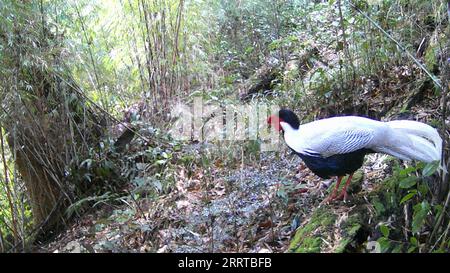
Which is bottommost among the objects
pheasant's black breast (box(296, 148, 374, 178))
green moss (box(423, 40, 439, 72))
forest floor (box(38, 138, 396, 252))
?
forest floor (box(38, 138, 396, 252))

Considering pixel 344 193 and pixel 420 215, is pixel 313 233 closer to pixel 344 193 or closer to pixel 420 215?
pixel 344 193

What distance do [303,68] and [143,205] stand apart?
1.78 m

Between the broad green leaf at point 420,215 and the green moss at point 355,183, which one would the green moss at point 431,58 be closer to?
the green moss at point 355,183

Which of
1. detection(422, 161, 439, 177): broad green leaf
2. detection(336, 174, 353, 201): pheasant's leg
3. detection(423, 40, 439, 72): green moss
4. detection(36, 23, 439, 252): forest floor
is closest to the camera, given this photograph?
detection(422, 161, 439, 177): broad green leaf

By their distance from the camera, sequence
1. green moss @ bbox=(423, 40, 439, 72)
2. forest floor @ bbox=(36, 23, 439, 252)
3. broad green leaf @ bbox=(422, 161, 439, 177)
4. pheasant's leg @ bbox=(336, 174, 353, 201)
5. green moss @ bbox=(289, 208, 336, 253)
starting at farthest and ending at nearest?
green moss @ bbox=(423, 40, 439, 72) < forest floor @ bbox=(36, 23, 439, 252) < pheasant's leg @ bbox=(336, 174, 353, 201) < green moss @ bbox=(289, 208, 336, 253) < broad green leaf @ bbox=(422, 161, 439, 177)

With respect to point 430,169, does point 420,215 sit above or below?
below

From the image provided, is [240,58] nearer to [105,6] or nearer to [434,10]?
[105,6]

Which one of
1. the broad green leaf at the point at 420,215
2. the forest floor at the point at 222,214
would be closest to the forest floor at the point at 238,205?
the forest floor at the point at 222,214

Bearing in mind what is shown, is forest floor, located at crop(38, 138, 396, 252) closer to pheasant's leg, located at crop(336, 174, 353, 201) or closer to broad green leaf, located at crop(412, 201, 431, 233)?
pheasant's leg, located at crop(336, 174, 353, 201)

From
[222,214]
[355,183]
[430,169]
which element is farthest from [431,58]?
[222,214]

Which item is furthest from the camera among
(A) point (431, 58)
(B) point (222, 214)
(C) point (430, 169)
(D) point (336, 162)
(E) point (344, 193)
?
(A) point (431, 58)

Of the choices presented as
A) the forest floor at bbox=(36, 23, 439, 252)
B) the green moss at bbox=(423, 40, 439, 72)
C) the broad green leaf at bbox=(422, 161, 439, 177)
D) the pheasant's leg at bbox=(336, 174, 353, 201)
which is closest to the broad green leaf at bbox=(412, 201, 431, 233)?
the broad green leaf at bbox=(422, 161, 439, 177)

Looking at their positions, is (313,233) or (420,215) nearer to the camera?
(420,215)
